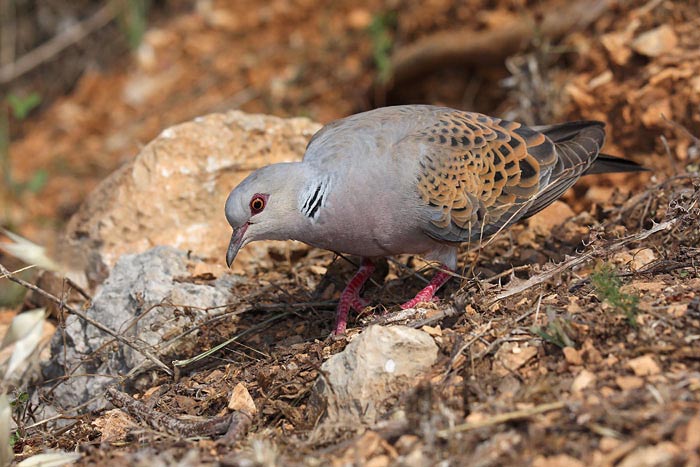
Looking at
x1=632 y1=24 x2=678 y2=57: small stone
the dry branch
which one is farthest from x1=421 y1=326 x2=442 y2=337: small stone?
the dry branch

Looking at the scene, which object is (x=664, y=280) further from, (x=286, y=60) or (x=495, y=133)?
(x=286, y=60)

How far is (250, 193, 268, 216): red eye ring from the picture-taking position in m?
4.28

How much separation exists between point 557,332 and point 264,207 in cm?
175

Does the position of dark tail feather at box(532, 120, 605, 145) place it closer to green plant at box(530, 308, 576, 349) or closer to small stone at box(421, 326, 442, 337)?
small stone at box(421, 326, 442, 337)

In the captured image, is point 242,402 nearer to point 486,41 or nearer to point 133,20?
point 486,41

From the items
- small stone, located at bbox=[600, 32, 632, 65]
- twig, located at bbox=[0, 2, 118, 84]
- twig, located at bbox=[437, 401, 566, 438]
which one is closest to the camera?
twig, located at bbox=[437, 401, 566, 438]

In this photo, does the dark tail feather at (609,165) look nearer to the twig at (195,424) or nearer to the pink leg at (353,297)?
the pink leg at (353,297)

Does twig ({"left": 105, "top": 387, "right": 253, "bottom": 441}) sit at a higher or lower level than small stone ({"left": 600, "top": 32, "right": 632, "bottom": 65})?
higher

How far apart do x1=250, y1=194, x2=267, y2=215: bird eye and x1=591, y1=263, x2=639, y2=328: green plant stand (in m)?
1.81

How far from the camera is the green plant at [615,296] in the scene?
3328mm

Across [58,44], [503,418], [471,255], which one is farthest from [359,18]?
[503,418]

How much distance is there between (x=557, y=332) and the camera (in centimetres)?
340

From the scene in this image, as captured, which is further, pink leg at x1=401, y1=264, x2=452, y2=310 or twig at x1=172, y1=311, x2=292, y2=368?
pink leg at x1=401, y1=264, x2=452, y2=310

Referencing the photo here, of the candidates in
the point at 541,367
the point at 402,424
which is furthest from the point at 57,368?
the point at 541,367
